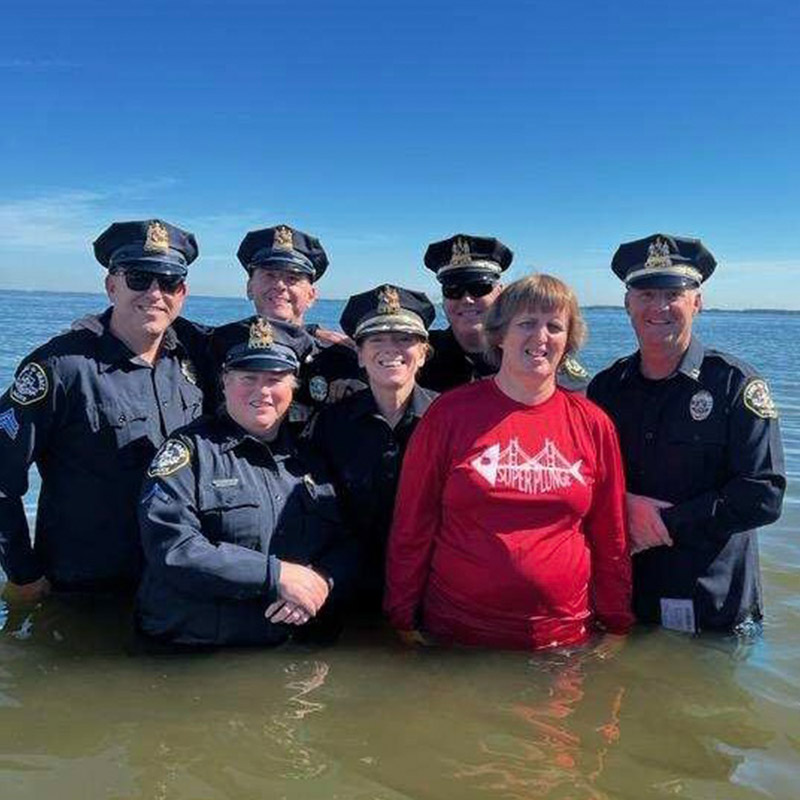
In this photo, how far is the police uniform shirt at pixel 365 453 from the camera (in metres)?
4.65

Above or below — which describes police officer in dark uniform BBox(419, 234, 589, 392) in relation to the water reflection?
above

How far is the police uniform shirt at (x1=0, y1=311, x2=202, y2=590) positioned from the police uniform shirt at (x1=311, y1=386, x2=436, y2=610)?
0.98 m

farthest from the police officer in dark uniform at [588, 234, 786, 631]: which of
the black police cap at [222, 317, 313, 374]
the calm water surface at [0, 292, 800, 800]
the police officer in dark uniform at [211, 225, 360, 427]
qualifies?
the black police cap at [222, 317, 313, 374]

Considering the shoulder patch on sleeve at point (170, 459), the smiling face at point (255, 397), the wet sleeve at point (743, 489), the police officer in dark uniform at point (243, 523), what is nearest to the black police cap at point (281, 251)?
the police officer in dark uniform at point (243, 523)

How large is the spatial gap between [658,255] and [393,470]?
188 cm

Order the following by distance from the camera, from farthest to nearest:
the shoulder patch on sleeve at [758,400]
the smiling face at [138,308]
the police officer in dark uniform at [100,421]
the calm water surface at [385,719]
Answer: the smiling face at [138,308] < the police officer in dark uniform at [100,421] < the shoulder patch on sleeve at [758,400] < the calm water surface at [385,719]

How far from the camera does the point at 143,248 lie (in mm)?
4957

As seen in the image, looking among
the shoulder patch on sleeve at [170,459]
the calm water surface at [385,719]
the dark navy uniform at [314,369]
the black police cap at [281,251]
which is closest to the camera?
the calm water surface at [385,719]

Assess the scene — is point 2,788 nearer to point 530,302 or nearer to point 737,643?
point 530,302

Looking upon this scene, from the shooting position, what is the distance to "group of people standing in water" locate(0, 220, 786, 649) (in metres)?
4.15

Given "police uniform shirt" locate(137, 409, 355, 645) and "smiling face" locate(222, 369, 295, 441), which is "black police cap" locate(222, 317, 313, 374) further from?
"police uniform shirt" locate(137, 409, 355, 645)

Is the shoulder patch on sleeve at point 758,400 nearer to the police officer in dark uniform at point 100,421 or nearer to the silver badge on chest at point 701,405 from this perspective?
the silver badge on chest at point 701,405

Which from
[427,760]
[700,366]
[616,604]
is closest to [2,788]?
[427,760]

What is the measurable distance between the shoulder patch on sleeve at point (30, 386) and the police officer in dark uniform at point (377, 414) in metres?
1.51
